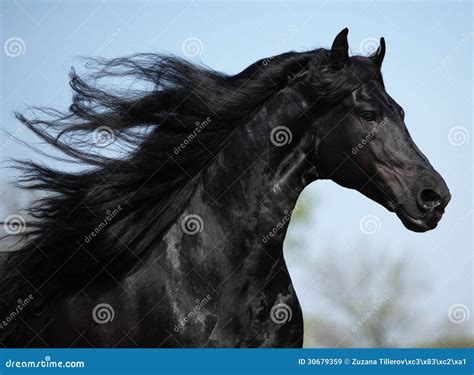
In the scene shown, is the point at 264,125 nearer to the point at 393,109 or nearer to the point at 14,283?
the point at 393,109

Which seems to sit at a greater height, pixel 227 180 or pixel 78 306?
pixel 227 180

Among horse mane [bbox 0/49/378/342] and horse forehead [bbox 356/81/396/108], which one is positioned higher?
horse forehead [bbox 356/81/396/108]

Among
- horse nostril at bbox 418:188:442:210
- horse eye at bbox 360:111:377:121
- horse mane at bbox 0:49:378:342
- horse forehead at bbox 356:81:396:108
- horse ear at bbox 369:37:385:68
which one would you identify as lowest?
horse mane at bbox 0:49:378:342

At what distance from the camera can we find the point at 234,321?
5297mm

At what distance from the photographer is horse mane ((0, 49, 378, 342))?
574 centimetres

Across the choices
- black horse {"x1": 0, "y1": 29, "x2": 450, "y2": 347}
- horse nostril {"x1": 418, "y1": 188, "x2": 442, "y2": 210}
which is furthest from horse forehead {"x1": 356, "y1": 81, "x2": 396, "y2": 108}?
horse nostril {"x1": 418, "y1": 188, "x2": 442, "y2": 210}

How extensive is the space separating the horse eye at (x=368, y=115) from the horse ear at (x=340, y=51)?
39 cm

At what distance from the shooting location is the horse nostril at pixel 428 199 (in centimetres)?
548

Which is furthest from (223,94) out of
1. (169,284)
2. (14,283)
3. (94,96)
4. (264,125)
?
(14,283)

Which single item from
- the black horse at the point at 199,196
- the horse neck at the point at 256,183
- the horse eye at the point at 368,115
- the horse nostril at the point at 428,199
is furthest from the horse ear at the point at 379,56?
the horse nostril at the point at 428,199

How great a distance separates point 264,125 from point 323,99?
0.43 m

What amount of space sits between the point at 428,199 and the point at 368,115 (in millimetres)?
672

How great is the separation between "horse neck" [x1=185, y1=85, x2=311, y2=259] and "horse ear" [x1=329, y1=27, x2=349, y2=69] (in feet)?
1.11

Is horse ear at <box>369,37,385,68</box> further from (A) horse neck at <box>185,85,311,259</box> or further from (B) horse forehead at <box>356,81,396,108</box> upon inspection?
(A) horse neck at <box>185,85,311,259</box>
